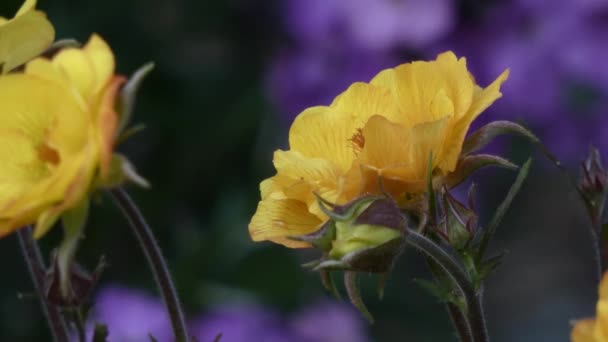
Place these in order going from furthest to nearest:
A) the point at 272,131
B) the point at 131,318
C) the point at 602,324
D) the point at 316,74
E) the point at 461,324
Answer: the point at 272,131, the point at 316,74, the point at 131,318, the point at 461,324, the point at 602,324

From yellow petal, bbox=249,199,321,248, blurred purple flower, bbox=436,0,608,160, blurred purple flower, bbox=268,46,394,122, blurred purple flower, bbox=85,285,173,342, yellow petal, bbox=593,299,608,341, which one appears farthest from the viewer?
blurred purple flower, bbox=268,46,394,122

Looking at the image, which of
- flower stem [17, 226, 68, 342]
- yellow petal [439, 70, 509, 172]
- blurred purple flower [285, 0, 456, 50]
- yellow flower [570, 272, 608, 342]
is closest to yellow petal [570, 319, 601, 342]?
yellow flower [570, 272, 608, 342]

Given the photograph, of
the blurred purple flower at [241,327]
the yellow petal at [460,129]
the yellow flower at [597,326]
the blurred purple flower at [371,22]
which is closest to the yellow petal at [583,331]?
the yellow flower at [597,326]

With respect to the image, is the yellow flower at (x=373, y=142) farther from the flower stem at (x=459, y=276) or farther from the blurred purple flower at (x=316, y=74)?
the blurred purple flower at (x=316, y=74)

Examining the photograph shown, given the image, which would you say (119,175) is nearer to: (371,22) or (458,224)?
(458,224)

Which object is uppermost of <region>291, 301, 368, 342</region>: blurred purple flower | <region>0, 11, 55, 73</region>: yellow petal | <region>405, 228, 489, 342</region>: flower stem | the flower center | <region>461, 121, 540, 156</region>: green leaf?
<region>0, 11, 55, 73</region>: yellow petal

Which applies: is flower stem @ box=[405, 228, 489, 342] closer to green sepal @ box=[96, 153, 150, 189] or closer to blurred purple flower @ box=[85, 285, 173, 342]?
green sepal @ box=[96, 153, 150, 189]

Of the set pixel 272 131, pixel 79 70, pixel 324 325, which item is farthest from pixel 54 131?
pixel 272 131

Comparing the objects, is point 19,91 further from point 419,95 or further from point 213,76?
point 213,76
